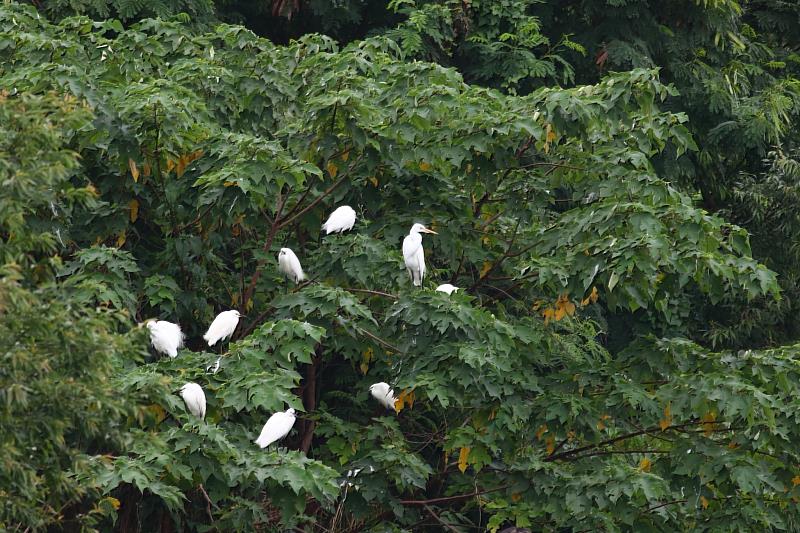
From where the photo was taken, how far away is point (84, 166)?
7285mm

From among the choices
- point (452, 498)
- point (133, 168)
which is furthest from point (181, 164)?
point (452, 498)

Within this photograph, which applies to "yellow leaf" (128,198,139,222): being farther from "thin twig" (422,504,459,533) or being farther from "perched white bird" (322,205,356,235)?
"thin twig" (422,504,459,533)

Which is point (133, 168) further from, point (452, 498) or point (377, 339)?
point (452, 498)

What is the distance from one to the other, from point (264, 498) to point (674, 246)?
2.59m

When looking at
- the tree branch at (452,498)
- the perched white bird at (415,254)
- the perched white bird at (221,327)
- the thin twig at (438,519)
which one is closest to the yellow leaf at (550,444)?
the tree branch at (452,498)

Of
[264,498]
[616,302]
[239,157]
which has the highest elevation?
[239,157]

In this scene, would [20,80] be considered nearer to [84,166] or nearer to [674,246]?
[84,166]

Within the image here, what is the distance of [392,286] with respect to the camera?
753cm

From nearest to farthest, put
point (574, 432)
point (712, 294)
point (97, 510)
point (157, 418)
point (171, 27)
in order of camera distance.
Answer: point (97, 510) → point (157, 418) → point (712, 294) → point (574, 432) → point (171, 27)

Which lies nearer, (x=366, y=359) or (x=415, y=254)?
(x=415, y=254)

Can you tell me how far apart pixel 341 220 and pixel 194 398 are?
1640 millimetres

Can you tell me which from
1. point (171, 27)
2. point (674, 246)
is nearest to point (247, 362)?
point (674, 246)

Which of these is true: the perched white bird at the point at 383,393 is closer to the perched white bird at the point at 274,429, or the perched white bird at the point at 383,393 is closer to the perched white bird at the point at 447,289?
the perched white bird at the point at 447,289

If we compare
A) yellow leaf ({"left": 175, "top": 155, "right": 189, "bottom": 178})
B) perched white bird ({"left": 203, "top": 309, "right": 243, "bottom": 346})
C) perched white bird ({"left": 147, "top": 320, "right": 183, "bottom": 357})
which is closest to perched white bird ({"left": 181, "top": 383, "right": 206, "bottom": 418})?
perched white bird ({"left": 147, "top": 320, "right": 183, "bottom": 357})
